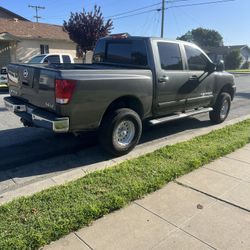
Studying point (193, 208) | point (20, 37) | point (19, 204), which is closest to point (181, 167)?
point (193, 208)

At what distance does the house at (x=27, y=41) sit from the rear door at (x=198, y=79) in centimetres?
2036

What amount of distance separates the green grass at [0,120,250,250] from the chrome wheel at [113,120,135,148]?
45 cm

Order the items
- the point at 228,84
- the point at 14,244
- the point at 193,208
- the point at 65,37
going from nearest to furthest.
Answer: the point at 14,244, the point at 193,208, the point at 228,84, the point at 65,37

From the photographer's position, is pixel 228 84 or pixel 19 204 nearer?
pixel 19 204

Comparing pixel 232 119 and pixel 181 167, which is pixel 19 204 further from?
pixel 232 119

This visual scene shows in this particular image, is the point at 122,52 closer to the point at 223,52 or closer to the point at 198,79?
the point at 198,79

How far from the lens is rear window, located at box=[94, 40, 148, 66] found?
5.54 metres

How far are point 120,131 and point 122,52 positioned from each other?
1.78m

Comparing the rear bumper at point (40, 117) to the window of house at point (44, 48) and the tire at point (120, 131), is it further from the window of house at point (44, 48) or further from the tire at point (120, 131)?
the window of house at point (44, 48)

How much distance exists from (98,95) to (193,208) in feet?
6.81

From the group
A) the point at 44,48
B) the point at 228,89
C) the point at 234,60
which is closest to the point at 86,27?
the point at 44,48

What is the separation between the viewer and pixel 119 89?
4742 mm

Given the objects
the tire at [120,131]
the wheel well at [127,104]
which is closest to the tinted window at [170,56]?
the wheel well at [127,104]

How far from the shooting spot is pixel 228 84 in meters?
7.69
